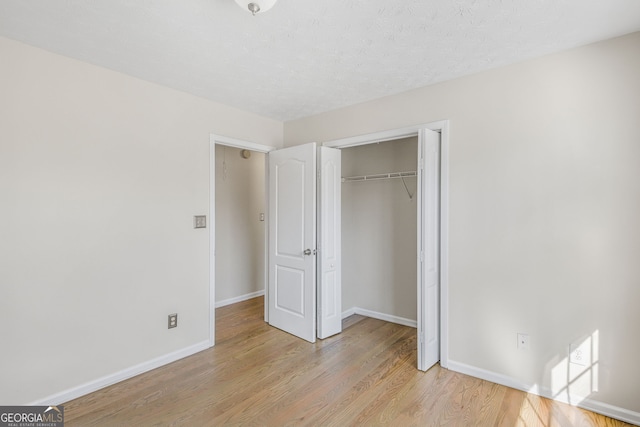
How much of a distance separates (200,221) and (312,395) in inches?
70.5

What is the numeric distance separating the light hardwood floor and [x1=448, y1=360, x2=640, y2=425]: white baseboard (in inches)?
1.7

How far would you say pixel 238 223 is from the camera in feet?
15.4

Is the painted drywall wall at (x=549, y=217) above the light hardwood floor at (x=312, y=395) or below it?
above

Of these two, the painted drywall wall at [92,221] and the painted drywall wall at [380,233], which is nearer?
the painted drywall wall at [92,221]

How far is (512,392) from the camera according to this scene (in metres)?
2.32

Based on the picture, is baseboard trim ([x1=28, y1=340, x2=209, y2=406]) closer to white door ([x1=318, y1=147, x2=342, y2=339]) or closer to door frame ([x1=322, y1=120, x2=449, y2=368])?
white door ([x1=318, y1=147, x2=342, y2=339])

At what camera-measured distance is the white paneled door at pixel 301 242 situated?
327 centimetres

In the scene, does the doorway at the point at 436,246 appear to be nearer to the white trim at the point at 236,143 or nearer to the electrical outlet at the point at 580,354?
the electrical outlet at the point at 580,354

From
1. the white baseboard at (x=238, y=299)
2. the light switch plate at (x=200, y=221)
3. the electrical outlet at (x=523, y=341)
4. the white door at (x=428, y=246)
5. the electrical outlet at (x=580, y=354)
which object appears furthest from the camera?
the white baseboard at (x=238, y=299)

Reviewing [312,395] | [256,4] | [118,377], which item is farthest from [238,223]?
[256,4]

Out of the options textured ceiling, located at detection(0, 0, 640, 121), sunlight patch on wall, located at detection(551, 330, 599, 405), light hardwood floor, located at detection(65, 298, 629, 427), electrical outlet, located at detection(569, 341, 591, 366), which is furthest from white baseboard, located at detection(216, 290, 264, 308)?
electrical outlet, located at detection(569, 341, 591, 366)

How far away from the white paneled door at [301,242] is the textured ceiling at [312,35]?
0.96m

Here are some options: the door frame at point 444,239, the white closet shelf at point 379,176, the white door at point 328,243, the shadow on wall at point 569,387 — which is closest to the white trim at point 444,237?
the door frame at point 444,239

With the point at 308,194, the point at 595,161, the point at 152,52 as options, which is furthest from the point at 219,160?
the point at 595,161
